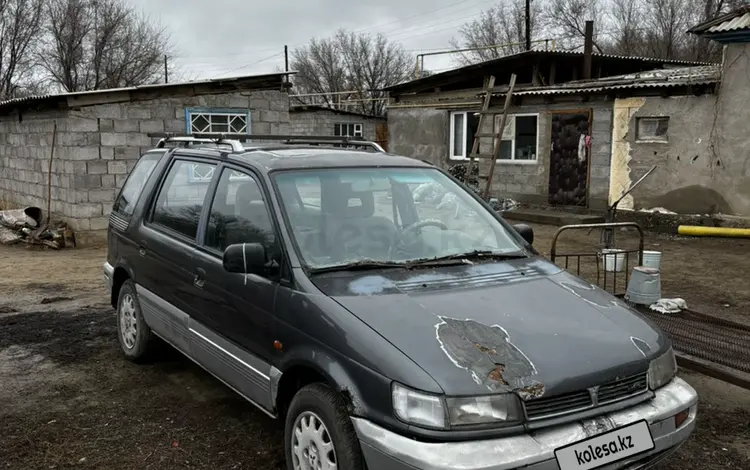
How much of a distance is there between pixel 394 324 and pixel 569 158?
13.0 metres

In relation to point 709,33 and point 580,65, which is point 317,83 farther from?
point 709,33

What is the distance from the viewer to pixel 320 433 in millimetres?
2820

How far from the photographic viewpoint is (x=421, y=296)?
2982 mm

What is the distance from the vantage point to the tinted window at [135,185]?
5082mm

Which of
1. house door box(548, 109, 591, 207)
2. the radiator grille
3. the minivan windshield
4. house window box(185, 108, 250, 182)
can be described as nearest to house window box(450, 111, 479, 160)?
house door box(548, 109, 591, 207)

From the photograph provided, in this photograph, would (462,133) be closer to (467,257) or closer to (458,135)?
(458,135)

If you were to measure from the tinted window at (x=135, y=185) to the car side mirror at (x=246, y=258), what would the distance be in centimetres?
214

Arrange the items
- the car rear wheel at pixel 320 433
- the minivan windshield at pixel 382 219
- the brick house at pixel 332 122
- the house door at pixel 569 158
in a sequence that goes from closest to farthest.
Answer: the car rear wheel at pixel 320 433, the minivan windshield at pixel 382 219, the house door at pixel 569 158, the brick house at pixel 332 122

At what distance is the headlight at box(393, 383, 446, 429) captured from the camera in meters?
2.41

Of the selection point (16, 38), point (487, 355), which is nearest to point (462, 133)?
point (487, 355)

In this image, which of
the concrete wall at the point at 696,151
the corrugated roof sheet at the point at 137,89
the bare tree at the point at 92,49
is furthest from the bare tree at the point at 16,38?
the concrete wall at the point at 696,151

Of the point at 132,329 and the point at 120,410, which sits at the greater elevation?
the point at 132,329

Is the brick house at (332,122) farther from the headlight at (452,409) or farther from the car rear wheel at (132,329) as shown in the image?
the headlight at (452,409)

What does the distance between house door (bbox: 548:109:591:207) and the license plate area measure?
12.5m
